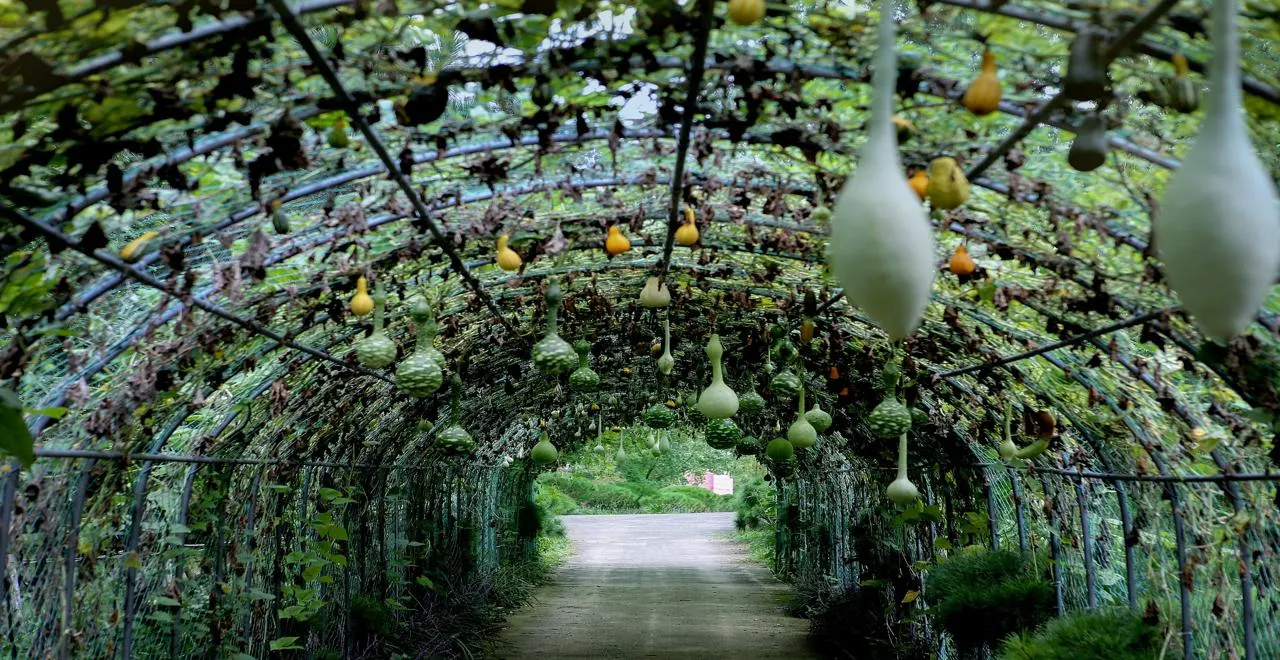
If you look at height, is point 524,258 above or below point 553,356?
above

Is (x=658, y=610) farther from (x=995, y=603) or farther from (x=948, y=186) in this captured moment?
(x=948, y=186)

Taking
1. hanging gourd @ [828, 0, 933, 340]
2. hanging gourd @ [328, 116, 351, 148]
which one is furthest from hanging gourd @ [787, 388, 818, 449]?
hanging gourd @ [828, 0, 933, 340]

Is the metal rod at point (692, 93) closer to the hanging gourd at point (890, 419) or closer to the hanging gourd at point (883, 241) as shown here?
the hanging gourd at point (890, 419)

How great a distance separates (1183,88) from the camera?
2.43 m

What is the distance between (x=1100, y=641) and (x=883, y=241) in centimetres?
471

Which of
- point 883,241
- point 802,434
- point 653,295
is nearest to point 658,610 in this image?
point 802,434

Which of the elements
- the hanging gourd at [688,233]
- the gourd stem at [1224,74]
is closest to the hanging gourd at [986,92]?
the gourd stem at [1224,74]

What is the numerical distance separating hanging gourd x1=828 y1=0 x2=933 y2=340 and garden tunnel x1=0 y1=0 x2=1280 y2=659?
1.14 metres

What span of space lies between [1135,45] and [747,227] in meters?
2.87

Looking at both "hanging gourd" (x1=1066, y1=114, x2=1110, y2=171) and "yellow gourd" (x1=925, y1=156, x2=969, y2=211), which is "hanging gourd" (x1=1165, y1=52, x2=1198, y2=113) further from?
"yellow gourd" (x1=925, y1=156, x2=969, y2=211)

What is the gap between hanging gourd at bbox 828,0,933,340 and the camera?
111 cm

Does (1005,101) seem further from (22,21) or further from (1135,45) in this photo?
(22,21)

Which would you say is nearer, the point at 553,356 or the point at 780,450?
the point at 553,356

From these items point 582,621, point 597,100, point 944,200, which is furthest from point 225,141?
point 582,621
